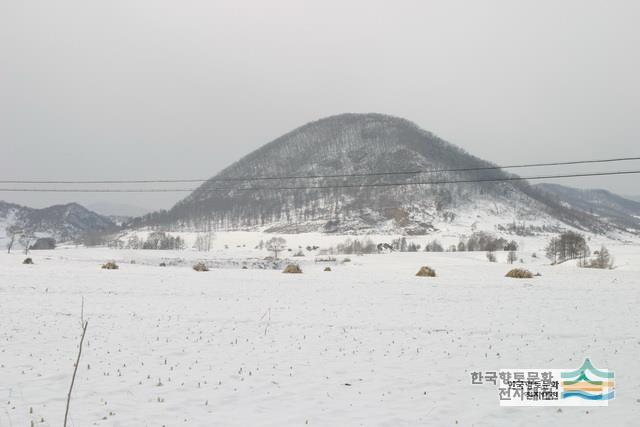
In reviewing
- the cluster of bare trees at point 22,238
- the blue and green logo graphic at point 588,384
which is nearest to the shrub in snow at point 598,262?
the blue and green logo graphic at point 588,384

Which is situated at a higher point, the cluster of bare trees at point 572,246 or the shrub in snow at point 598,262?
the cluster of bare trees at point 572,246

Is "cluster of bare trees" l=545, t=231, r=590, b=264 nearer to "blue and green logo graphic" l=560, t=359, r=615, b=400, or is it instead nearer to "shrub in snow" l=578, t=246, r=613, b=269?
"shrub in snow" l=578, t=246, r=613, b=269

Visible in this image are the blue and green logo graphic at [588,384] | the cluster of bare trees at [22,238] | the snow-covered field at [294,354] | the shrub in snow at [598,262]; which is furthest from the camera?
the cluster of bare trees at [22,238]

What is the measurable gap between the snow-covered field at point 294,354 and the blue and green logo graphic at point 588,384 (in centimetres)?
33

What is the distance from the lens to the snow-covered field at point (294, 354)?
992 centimetres

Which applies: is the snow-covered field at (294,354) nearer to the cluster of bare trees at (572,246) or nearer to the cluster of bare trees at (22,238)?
the cluster of bare trees at (572,246)

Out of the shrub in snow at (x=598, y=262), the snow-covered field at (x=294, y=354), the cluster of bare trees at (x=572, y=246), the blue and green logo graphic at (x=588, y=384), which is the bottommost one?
the snow-covered field at (x=294, y=354)

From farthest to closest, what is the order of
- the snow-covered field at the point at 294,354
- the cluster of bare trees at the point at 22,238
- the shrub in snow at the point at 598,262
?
the cluster of bare trees at the point at 22,238 → the shrub in snow at the point at 598,262 → the snow-covered field at the point at 294,354

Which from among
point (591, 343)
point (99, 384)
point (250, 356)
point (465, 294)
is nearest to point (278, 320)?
point (250, 356)

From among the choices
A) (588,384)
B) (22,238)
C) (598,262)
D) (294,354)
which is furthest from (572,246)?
(22,238)

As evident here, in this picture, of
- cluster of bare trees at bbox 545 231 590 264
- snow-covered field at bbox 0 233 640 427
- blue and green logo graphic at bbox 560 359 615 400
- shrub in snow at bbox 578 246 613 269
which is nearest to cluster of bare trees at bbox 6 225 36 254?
snow-covered field at bbox 0 233 640 427

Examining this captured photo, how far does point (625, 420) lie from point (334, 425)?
6553mm

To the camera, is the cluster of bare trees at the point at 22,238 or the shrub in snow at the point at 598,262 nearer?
the shrub in snow at the point at 598,262

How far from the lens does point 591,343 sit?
54.7 ft
